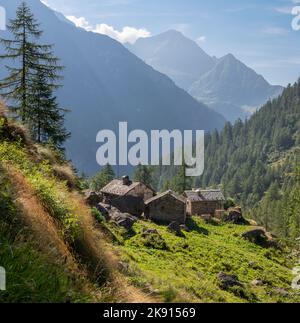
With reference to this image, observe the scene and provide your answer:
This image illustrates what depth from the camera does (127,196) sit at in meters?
54.1

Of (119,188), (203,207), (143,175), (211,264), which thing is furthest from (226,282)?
(143,175)

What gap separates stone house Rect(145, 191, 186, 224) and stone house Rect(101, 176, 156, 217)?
1206mm

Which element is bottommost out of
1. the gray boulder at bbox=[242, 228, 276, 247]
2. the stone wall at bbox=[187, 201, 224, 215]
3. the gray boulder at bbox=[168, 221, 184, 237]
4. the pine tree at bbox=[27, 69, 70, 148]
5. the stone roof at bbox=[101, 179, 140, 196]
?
the gray boulder at bbox=[242, 228, 276, 247]

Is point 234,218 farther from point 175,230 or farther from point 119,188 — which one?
point 175,230

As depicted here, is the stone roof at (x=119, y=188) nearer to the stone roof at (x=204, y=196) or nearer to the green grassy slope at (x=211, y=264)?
the green grassy slope at (x=211, y=264)

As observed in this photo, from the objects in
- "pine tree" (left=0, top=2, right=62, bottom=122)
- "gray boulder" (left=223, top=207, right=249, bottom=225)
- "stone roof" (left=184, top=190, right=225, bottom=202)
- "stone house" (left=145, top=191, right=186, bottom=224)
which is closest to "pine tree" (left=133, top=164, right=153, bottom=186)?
"stone roof" (left=184, top=190, right=225, bottom=202)

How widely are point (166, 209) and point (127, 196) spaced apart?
497cm

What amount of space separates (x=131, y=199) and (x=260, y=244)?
649 inches

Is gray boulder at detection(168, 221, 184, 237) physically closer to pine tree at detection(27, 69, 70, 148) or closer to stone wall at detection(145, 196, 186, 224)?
stone wall at detection(145, 196, 186, 224)

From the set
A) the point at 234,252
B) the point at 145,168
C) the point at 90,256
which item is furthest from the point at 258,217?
the point at 90,256

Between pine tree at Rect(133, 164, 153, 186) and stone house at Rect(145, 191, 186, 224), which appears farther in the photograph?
pine tree at Rect(133, 164, 153, 186)

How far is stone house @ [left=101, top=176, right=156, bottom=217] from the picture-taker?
53094 mm
